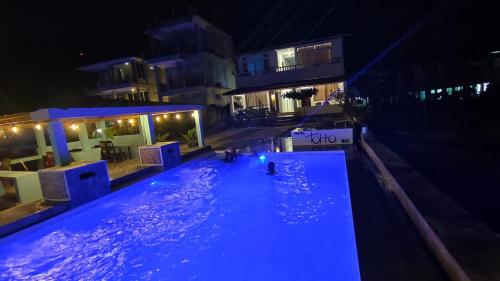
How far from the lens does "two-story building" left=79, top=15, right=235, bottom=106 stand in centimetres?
2456

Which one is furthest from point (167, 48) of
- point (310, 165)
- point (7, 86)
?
point (310, 165)

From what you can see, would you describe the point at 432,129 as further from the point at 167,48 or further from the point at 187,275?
the point at 167,48

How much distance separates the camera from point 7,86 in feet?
82.2

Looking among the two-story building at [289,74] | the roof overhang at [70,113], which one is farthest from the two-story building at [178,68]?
the roof overhang at [70,113]

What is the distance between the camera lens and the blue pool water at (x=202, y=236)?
4.31m

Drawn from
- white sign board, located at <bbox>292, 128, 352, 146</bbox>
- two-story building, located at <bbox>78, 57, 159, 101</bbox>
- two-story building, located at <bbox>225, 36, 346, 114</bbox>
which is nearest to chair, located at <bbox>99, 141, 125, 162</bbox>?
white sign board, located at <bbox>292, 128, 352, 146</bbox>

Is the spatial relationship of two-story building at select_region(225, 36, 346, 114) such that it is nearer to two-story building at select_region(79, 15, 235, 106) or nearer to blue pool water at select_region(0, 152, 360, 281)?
two-story building at select_region(79, 15, 235, 106)

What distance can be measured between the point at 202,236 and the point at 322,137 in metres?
8.41

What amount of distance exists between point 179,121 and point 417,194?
18086 mm

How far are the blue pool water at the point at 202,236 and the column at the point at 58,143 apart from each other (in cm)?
142

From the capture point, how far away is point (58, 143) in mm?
6961

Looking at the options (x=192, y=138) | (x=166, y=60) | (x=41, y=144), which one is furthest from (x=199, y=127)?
(x=166, y=60)

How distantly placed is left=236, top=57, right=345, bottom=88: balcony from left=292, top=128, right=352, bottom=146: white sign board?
11.9m

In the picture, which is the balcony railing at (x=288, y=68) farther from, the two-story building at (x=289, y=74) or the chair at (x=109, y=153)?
the chair at (x=109, y=153)
